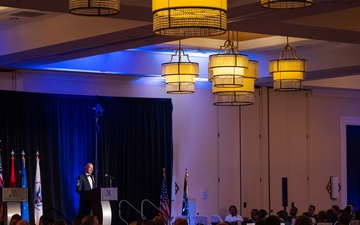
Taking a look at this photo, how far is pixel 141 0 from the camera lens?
10.4 metres

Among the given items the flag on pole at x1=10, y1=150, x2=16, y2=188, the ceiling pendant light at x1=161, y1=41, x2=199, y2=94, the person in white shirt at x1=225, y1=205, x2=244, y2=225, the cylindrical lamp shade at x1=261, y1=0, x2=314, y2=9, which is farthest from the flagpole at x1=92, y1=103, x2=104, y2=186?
the cylindrical lamp shade at x1=261, y1=0, x2=314, y2=9

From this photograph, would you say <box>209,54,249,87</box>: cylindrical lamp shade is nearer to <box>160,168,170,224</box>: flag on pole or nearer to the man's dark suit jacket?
the man's dark suit jacket

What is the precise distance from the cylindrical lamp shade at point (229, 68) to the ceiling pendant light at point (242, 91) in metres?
0.58

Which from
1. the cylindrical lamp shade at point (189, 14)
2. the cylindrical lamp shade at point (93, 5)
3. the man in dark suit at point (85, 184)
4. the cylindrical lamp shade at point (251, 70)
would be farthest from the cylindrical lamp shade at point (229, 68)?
the cylindrical lamp shade at point (189, 14)

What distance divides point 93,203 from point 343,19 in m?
6.38

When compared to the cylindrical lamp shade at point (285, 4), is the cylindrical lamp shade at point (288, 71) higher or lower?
lower

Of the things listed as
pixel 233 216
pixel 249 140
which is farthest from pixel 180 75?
pixel 249 140

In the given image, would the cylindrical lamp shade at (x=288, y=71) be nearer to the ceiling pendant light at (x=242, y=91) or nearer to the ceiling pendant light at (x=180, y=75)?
the ceiling pendant light at (x=242, y=91)

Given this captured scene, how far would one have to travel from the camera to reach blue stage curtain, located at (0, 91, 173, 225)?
16531 millimetres

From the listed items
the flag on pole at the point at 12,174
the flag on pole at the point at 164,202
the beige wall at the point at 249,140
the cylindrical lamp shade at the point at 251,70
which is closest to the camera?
the cylindrical lamp shade at the point at 251,70

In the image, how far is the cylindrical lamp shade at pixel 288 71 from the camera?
13.0 m

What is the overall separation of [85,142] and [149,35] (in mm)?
5135

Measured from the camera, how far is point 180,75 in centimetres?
1359

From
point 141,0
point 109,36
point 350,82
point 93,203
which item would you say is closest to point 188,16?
point 141,0
